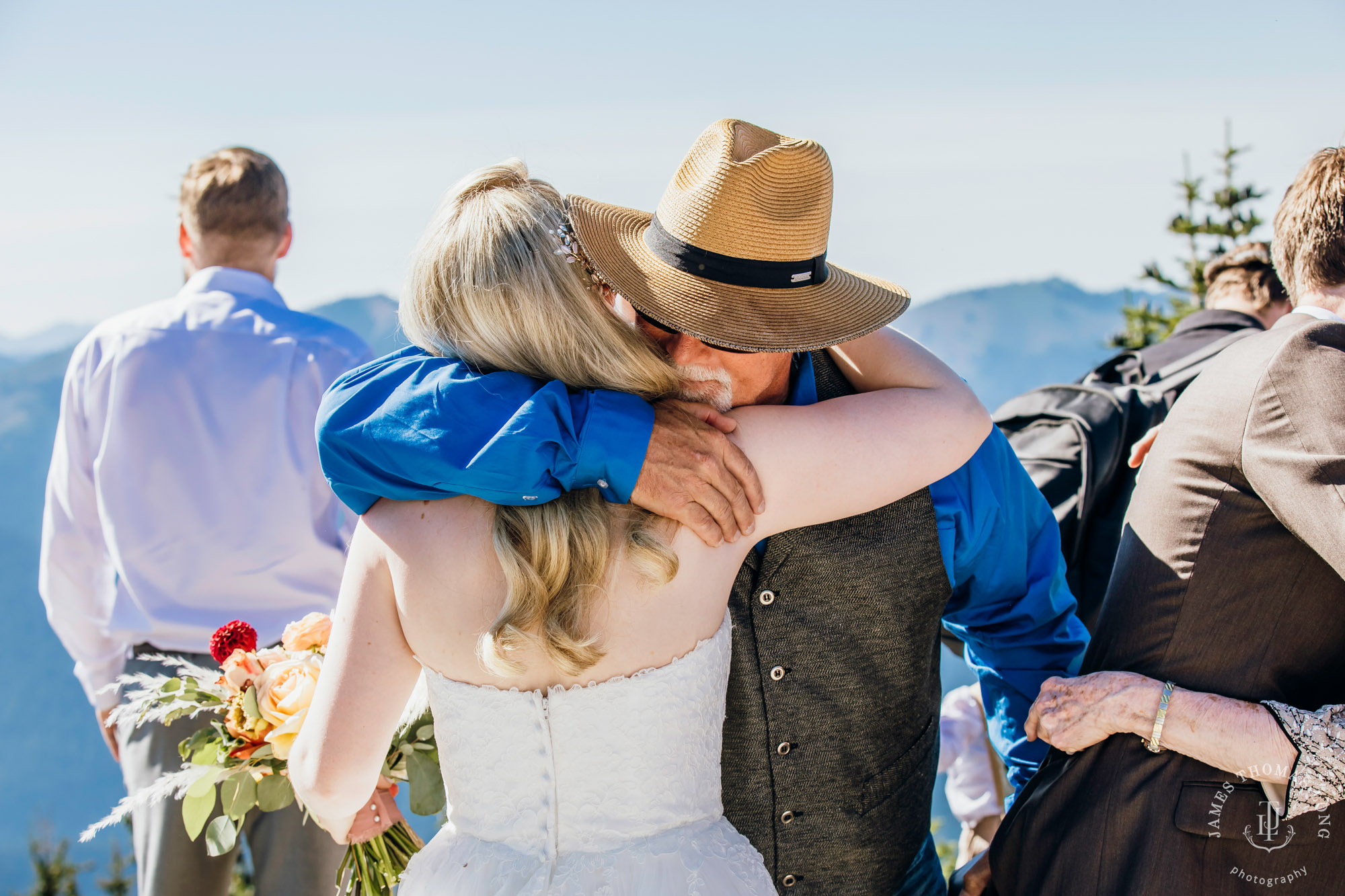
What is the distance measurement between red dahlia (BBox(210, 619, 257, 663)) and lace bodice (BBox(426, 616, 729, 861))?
0.63 metres

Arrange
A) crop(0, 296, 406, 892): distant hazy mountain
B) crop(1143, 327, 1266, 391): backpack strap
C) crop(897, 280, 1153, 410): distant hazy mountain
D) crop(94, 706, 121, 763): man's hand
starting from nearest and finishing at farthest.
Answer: crop(94, 706, 121, 763): man's hand, crop(1143, 327, 1266, 391): backpack strap, crop(0, 296, 406, 892): distant hazy mountain, crop(897, 280, 1153, 410): distant hazy mountain

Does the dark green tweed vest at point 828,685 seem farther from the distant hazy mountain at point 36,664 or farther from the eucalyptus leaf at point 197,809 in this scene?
the distant hazy mountain at point 36,664

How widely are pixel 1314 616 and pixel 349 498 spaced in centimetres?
146

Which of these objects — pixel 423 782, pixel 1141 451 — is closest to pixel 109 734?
pixel 423 782

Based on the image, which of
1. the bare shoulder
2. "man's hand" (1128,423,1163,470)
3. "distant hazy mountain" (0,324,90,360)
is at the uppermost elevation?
the bare shoulder

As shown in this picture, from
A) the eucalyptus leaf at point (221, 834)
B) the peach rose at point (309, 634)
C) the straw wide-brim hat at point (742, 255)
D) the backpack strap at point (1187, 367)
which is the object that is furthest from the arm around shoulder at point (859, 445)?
the backpack strap at point (1187, 367)

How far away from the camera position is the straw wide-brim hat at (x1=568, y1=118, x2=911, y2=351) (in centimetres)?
134

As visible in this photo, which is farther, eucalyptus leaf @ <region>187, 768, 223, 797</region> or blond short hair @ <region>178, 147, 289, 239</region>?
blond short hair @ <region>178, 147, 289, 239</region>

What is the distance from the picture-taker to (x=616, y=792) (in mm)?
1293

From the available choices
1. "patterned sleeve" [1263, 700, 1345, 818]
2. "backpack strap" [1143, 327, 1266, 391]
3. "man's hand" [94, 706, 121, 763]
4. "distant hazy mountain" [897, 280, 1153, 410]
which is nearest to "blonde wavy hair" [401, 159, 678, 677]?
"patterned sleeve" [1263, 700, 1345, 818]

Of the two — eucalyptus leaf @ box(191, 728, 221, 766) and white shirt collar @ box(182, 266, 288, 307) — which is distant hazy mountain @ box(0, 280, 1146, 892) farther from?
eucalyptus leaf @ box(191, 728, 221, 766)

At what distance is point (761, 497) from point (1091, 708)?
68 cm

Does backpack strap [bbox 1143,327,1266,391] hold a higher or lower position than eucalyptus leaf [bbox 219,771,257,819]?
higher

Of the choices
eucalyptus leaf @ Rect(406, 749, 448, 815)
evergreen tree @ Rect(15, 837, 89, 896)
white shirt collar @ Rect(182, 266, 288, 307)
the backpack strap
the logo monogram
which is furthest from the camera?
evergreen tree @ Rect(15, 837, 89, 896)
